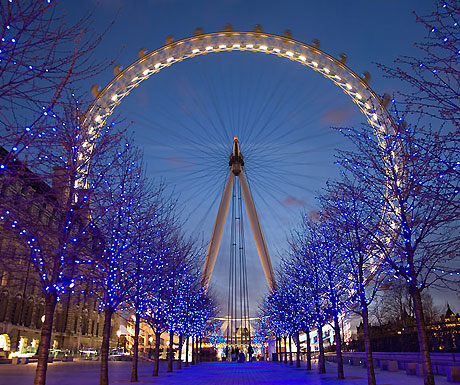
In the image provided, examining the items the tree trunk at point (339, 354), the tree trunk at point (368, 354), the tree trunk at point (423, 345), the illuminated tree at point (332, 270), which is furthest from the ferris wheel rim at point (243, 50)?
the tree trunk at point (423, 345)

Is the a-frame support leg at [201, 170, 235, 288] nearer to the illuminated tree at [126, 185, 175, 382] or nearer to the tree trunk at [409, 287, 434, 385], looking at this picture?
the illuminated tree at [126, 185, 175, 382]

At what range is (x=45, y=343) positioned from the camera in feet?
33.9

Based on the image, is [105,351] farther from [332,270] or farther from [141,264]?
[332,270]

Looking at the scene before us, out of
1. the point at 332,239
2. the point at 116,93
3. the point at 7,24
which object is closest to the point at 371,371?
the point at 332,239

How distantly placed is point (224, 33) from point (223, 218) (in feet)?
67.3

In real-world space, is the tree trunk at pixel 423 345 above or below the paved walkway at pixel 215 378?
above

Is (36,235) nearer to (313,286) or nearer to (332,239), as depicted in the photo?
(332,239)

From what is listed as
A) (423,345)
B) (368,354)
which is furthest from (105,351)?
(423,345)

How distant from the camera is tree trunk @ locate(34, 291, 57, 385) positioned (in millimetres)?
9914

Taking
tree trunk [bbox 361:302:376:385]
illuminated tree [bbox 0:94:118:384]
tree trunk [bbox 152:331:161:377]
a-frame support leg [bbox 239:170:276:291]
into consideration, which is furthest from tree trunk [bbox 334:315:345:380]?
a-frame support leg [bbox 239:170:276:291]

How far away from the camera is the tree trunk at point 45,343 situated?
991 centimetres

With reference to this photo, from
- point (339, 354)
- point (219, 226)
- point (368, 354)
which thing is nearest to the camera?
point (368, 354)

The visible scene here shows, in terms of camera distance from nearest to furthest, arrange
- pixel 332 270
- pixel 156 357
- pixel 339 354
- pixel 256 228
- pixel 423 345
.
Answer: pixel 423 345 → pixel 339 354 → pixel 332 270 → pixel 156 357 → pixel 256 228

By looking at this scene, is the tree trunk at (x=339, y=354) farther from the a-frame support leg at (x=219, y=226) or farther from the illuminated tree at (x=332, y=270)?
the a-frame support leg at (x=219, y=226)
